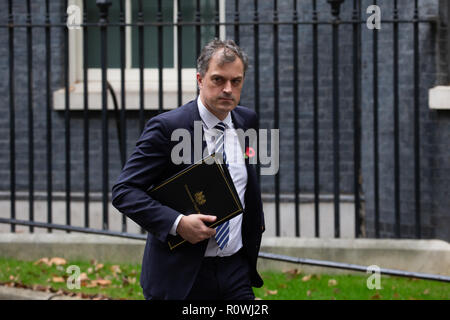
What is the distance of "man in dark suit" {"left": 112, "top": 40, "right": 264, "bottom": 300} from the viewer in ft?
12.3

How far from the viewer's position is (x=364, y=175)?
30.1ft

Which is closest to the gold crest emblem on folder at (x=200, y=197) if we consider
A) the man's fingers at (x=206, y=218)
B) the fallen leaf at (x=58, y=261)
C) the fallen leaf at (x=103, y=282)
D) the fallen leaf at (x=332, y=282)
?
the man's fingers at (x=206, y=218)

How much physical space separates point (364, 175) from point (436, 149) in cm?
117

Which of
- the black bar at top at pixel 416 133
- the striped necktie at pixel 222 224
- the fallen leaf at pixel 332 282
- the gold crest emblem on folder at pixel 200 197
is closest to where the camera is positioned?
the gold crest emblem on folder at pixel 200 197

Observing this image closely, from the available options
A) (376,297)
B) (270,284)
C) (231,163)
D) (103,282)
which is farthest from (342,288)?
(231,163)

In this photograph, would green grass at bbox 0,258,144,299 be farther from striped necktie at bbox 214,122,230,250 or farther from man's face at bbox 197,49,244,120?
man's face at bbox 197,49,244,120

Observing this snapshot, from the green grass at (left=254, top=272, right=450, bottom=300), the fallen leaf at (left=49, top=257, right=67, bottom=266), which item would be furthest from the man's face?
the fallen leaf at (left=49, top=257, right=67, bottom=266)

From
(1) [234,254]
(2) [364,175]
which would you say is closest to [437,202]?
(2) [364,175]

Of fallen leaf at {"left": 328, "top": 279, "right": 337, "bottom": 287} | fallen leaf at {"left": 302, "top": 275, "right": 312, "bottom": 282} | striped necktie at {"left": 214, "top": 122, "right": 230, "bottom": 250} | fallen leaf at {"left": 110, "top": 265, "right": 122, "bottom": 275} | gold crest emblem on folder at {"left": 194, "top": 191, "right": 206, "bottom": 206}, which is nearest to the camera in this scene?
gold crest emblem on folder at {"left": 194, "top": 191, "right": 206, "bottom": 206}

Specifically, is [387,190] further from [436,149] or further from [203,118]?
[203,118]

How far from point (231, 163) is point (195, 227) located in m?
0.48

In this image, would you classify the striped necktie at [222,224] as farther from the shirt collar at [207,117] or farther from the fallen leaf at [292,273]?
the fallen leaf at [292,273]

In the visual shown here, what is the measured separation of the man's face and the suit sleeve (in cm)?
27

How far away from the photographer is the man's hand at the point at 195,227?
365 centimetres
